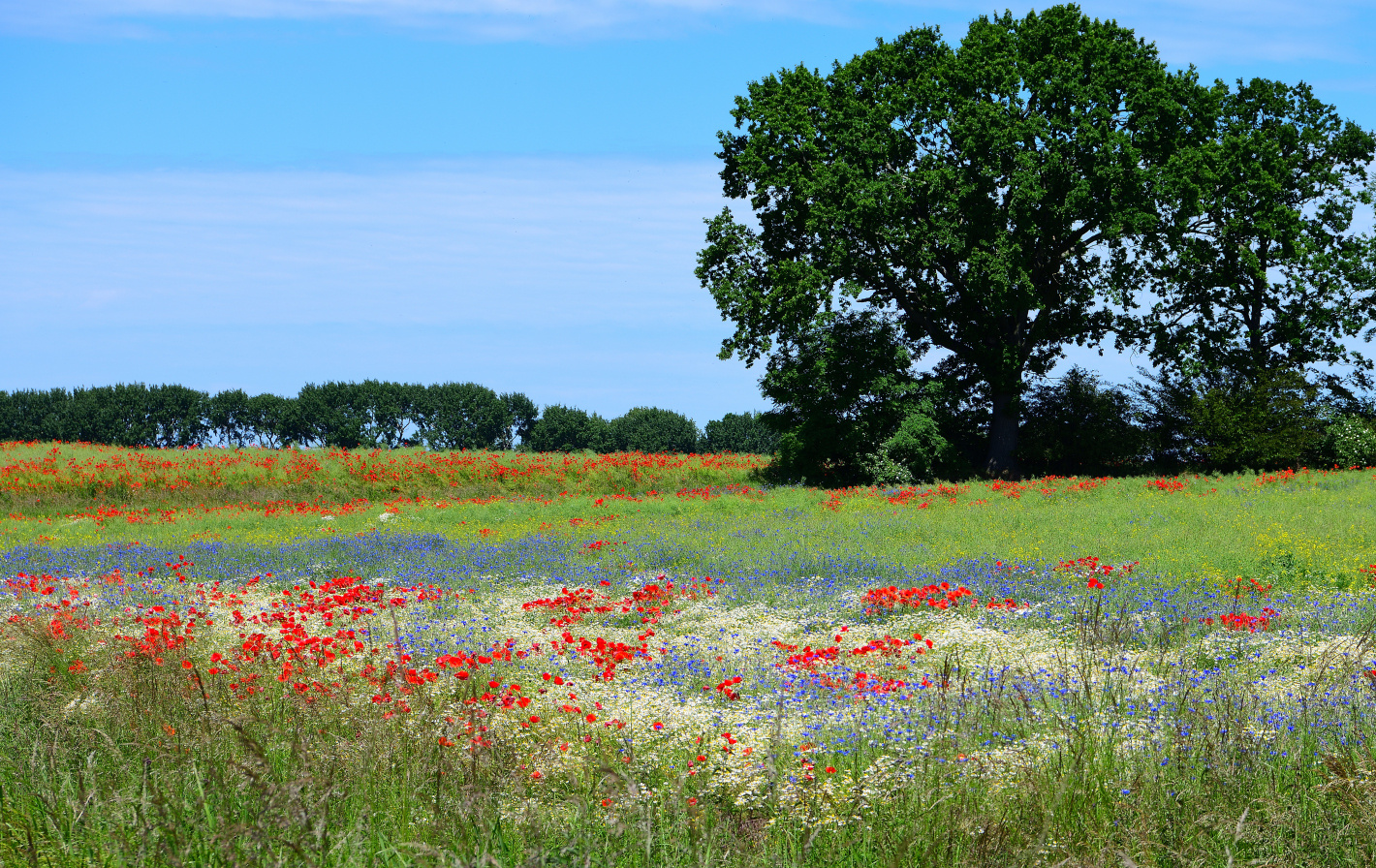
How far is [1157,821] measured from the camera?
4434 millimetres

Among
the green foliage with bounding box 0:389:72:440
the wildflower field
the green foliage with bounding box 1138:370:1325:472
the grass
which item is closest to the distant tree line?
the green foliage with bounding box 0:389:72:440

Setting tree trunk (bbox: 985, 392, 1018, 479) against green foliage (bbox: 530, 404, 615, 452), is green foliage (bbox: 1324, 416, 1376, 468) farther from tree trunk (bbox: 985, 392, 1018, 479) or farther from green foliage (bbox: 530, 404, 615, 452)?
green foliage (bbox: 530, 404, 615, 452)

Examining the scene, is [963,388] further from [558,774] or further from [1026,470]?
[558,774]

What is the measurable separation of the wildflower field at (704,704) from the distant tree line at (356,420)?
151 ft

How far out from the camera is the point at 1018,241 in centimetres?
2889

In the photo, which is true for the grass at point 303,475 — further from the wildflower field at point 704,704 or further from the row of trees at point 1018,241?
the wildflower field at point 704,704

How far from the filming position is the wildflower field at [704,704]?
4.27 m

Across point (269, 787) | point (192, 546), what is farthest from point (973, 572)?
point (192, 546)

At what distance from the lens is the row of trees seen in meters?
28.8

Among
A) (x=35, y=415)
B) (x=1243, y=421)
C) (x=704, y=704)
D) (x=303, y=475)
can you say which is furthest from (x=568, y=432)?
(x=704, y=704)

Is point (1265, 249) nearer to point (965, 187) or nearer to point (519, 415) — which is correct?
point (965, 187)

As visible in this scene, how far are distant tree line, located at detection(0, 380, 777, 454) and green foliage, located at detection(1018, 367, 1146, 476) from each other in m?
28.4

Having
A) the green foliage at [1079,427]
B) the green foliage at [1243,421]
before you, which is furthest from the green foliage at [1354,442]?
the green foliage at [1079,427]

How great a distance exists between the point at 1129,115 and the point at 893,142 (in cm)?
750
